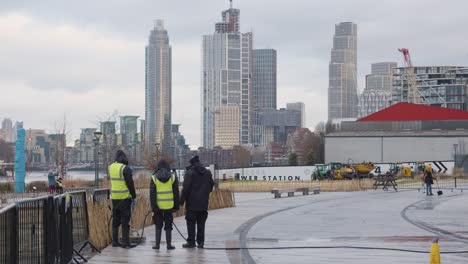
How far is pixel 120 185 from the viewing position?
17.4 meters

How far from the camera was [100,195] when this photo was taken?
20.5m

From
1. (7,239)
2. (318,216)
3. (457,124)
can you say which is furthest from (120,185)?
(457,124)

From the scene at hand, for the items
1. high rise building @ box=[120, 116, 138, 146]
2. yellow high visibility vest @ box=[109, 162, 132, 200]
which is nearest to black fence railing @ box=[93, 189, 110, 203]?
yellow high visibility vest @ box=[109, 162, 132, 200]

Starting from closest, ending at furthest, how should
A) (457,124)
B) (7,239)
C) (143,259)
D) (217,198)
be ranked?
(7,239), (143,259), (217,198), (457,124)

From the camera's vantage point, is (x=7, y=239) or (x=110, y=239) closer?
(x=7, y=239)

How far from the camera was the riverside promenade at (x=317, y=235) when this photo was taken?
53.3ft

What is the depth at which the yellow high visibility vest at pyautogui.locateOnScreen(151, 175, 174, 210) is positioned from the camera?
17.4 metres

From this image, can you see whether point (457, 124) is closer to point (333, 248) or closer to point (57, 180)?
point (57, 180)

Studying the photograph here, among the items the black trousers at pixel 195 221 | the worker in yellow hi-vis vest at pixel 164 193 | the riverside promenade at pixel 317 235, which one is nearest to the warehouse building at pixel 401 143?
the riverside promenade at pixel 317 235

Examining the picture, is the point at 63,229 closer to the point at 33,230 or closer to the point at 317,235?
the point at 33,230

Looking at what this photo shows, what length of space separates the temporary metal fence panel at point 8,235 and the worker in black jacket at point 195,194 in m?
6.93

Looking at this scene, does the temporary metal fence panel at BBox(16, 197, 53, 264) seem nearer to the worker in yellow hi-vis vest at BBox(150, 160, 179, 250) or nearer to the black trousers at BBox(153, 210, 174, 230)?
the worker in yellow hi-vis vest at BBox(150, 160, 179, 250)

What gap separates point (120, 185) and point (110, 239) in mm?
2019

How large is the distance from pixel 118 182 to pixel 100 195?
129 inches
